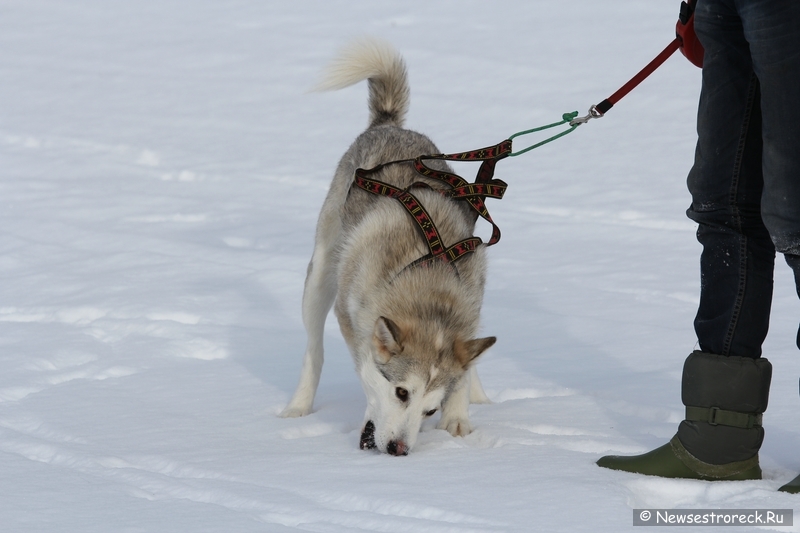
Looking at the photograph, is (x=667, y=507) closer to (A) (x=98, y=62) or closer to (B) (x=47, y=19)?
(A) (x=98, y=62)

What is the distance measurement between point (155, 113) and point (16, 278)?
546 centimetres

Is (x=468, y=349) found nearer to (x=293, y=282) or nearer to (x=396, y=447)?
(x=396, y=447)

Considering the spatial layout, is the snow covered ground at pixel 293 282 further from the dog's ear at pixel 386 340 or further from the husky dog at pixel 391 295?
the dog's ear at pixel 386 340

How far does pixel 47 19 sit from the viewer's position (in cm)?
1483

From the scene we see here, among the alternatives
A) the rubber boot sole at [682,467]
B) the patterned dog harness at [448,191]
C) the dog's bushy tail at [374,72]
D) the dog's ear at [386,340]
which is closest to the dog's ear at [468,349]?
the dog's ear at [386,340]

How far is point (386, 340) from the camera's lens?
3.29 metres

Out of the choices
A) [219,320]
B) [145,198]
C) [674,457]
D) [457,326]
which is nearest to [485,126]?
[145,198]

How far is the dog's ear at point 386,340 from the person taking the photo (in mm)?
3217

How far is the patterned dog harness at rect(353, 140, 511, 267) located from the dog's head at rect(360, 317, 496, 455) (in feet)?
1.12

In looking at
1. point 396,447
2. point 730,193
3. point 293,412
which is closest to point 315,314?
point 293,412

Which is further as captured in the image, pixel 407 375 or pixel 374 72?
pixel 374 72

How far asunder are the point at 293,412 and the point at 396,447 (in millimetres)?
Result: 803

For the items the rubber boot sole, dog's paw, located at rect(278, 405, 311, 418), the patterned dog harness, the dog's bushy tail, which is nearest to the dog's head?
the patterned dog harness

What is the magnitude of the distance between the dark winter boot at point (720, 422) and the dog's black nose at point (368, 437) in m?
0.96
